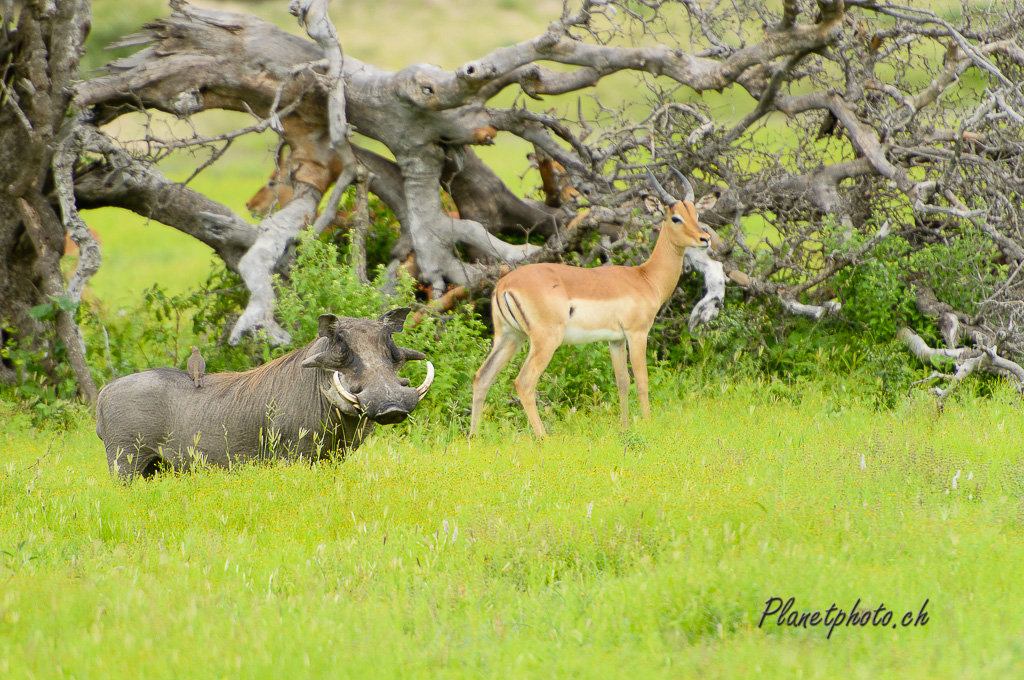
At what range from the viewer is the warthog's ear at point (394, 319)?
7.13 metres

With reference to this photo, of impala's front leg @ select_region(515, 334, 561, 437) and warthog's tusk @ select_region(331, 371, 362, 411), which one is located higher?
warthog's tusk @ select_region(331, 371, 362, 411)

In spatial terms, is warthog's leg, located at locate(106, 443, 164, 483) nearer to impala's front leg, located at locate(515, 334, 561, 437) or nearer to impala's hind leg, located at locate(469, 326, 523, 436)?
impala's hind leg, located at locate(469, 326, 523, 436)

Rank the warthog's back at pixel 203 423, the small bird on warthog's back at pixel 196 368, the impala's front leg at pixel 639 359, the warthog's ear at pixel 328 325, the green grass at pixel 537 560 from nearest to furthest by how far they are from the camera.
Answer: the green grass at pixel 537 560 < the warthog's ear at pixel 328 325 < the warthog's back at pixel 203 423 < the small bird on warthog's back at pixel 196 368 < the impala's front leg at pixel 639 359

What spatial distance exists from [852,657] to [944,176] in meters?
7.31

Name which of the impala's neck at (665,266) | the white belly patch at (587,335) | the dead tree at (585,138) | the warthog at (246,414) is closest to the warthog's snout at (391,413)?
the warthog at (246,414)

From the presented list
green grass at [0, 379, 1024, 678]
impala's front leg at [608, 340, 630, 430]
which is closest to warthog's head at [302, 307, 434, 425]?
green grass at [0, 379, 1024, 678]

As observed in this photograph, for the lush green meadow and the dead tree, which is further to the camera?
the dead tree

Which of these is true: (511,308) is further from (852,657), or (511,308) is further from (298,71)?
(852,657)

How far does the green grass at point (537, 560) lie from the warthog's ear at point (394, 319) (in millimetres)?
1025

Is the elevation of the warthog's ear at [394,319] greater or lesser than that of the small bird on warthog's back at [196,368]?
greater

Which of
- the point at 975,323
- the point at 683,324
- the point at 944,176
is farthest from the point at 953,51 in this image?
the point at 683,324

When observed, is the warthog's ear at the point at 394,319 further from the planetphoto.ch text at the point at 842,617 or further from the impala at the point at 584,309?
the planetphoto.ch text at the point at 842,617

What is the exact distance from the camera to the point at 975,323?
34.2 feet

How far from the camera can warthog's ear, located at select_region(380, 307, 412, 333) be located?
7134mm
